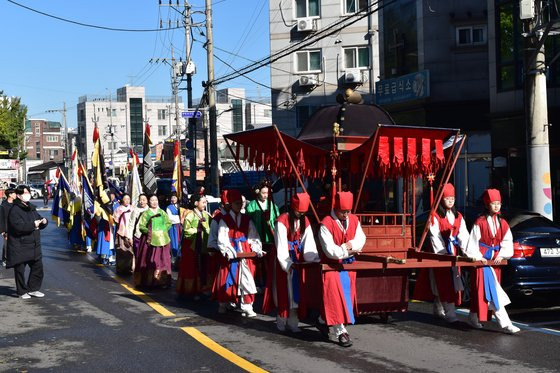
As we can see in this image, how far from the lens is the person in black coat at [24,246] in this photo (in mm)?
12758

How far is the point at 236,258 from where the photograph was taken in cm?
1065

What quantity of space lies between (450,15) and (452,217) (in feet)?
66.1

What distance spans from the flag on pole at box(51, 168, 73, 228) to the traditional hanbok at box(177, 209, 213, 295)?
1077 centimetres

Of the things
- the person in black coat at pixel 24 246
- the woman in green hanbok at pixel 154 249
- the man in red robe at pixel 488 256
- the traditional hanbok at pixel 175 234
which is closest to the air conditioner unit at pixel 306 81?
the traditional hanbok at pixel 175 234

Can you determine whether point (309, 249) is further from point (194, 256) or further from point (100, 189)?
point (100, 189)

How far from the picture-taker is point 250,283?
1067cm

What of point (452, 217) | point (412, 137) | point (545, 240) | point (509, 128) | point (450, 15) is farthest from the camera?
point (450, 15)

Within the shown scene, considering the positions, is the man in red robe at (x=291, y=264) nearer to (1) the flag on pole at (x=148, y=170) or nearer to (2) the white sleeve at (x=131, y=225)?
(2) the white sleeve at (x=131, y=225)

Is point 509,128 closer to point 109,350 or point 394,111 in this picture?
point 394,111

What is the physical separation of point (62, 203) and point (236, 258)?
46.1ft

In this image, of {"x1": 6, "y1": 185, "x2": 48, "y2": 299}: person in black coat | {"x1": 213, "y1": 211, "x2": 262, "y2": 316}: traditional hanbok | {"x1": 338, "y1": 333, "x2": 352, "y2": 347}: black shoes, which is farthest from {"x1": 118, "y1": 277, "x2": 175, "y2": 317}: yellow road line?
{"x1": 338, "y1": 333, "x2": 352, "y2": 347}: black shoes

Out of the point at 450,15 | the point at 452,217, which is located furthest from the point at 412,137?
the point at 450,15

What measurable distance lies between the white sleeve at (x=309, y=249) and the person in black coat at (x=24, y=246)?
5.64 metres

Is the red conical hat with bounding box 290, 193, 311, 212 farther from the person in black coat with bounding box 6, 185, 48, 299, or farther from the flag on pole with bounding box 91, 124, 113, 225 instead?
the flag on pole with bounding box 91, 124, 113, 225
